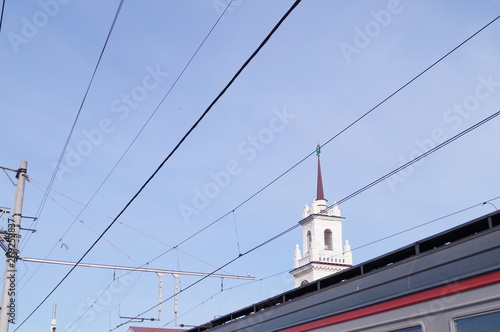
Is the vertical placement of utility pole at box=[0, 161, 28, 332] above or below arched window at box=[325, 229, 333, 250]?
below

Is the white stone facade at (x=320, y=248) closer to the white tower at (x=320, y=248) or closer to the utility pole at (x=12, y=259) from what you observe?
the white tower at (x=320, y=248)

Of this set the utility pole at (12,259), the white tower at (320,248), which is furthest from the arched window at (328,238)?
the utility pole at (12,259)

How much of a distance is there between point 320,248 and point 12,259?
44385 millimetres

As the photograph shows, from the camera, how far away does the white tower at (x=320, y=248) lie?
2386 inches

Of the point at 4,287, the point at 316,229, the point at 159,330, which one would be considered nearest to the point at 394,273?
the point at 4,287

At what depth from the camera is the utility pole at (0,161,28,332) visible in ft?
59.7

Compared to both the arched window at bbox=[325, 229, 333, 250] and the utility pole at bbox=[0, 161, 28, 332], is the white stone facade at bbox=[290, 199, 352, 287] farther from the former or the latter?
the utility pole at bbox=[0, 161, 28, 332]

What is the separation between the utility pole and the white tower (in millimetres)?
42872

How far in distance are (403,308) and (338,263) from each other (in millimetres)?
55253

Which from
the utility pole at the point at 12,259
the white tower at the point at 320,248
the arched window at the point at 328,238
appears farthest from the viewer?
the arched window at the point at 328,238

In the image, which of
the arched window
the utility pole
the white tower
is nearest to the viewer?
the utility pole

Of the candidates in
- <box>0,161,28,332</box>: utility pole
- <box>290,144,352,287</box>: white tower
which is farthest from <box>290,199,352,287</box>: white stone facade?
<box>0,161,28,332</box>: utility pole

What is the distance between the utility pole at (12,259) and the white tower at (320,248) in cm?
4287

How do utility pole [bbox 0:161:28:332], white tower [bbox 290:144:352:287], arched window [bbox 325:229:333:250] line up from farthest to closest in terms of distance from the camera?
arched window [bbox 325:229:333:250] → white tower [bbox 290:144:352:287] → utility pole [bbox 0:161:28:332]
